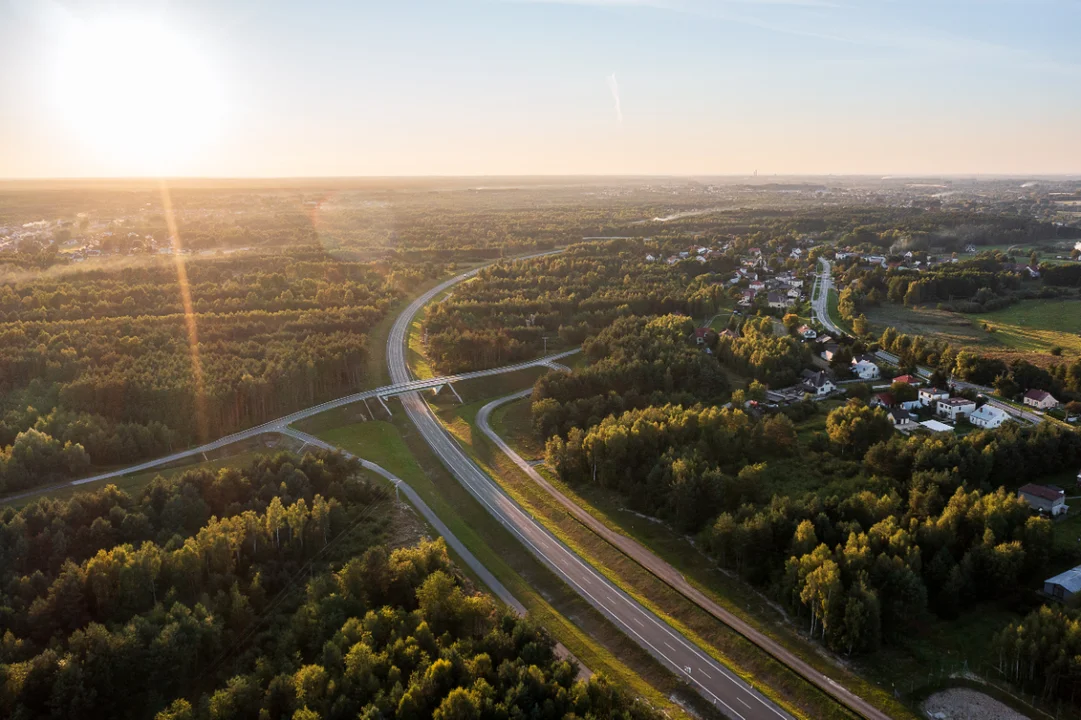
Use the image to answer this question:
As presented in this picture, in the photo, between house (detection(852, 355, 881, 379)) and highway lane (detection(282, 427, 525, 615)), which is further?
house (detection(852, 355, 881, 379))

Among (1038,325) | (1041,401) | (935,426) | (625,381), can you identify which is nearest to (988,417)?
(935,426)

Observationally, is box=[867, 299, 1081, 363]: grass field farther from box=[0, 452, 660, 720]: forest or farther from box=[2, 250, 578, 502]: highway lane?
box=[0, 452, 660, 720]: forest

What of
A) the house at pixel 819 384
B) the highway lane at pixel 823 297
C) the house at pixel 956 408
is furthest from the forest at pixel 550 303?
the house at pixel 956 408

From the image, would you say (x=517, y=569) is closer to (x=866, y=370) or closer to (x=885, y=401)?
(x=885, y=401)

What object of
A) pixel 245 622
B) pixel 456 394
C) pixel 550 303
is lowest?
pixel 245 622

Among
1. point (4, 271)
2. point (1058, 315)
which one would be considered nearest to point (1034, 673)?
point (1058, 315)

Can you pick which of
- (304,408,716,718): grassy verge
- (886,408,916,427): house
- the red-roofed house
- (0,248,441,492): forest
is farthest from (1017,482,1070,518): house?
(0,248,441,492): forest
